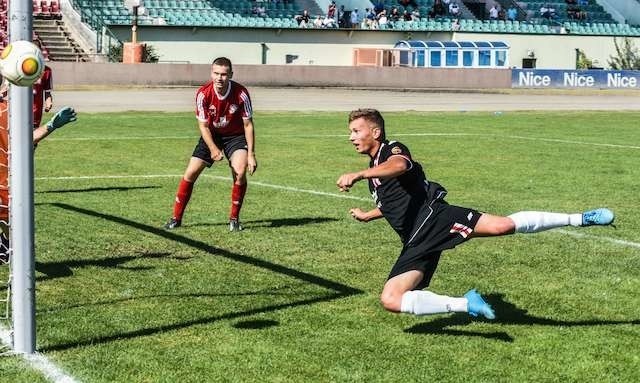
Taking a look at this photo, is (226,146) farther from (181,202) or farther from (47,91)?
(47,91)

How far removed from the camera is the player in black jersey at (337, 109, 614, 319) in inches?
291

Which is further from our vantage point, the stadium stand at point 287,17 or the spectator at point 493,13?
the spectator at point 493,13

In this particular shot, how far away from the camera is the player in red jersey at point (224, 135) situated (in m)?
12.2

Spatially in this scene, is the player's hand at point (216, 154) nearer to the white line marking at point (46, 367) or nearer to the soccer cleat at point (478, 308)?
the white line marking at point (46, 367)

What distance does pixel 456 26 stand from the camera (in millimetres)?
59062

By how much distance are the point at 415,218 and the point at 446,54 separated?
4907 cm

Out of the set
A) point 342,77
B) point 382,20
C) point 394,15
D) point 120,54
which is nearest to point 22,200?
point 120,54

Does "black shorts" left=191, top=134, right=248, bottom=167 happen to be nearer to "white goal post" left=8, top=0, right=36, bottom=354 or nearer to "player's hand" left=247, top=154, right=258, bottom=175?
Result: "player's hand" left=247, top=154, right=258, bottom=175

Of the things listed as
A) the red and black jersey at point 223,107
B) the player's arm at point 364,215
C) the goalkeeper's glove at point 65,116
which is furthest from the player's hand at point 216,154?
the player's arm at point 364,215

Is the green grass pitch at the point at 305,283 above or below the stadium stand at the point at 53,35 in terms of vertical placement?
below

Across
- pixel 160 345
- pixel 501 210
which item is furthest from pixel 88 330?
pixel 501 210

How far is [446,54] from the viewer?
183 ft

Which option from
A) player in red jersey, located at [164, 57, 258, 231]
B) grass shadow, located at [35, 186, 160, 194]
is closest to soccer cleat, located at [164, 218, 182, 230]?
player in red jersey, located at [164, 57, 258, 231]

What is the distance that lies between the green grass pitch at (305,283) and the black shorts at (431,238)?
433 mm
